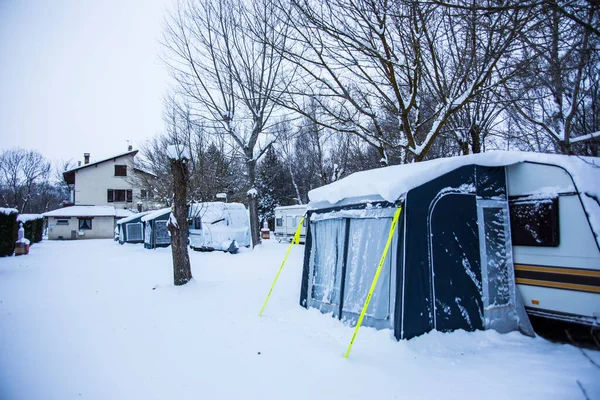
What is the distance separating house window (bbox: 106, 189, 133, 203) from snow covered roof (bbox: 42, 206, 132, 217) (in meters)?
0.96

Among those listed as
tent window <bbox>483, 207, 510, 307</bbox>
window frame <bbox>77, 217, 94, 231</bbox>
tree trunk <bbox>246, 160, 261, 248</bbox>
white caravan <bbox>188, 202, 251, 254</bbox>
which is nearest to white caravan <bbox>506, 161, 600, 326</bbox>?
tent window <bbox>483, 207, 510, 307</bbox>

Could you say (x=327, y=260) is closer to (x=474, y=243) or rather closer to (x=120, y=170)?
(x=474, y=243)

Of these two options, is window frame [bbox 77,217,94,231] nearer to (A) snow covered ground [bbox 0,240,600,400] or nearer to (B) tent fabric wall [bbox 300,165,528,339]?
(A) snow covered ground [bbox 0,240,600,400]

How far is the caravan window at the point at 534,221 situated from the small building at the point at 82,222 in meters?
34.1

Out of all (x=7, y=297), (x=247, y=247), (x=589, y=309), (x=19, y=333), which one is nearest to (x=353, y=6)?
(x=589, y=309)

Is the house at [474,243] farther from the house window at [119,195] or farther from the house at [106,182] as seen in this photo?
the house window at [119,195]

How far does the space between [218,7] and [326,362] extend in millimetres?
14164

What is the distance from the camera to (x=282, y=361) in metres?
4.14

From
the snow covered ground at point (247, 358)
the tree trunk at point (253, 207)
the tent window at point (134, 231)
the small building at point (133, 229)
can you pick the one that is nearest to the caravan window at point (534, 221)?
the snow covered ground at point (247, 358)

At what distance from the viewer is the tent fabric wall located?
Result: 450 centimetres

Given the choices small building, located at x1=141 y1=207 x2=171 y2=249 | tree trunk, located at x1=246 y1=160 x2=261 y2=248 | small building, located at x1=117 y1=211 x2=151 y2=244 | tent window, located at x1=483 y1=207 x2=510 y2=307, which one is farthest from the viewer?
small building, located at x1=117 y1=211 x2=151 y2=244

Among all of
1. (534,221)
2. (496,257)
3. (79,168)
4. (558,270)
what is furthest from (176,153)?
(79,168)

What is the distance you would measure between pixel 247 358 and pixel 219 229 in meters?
12.6

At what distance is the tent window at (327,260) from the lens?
558 centimetres
